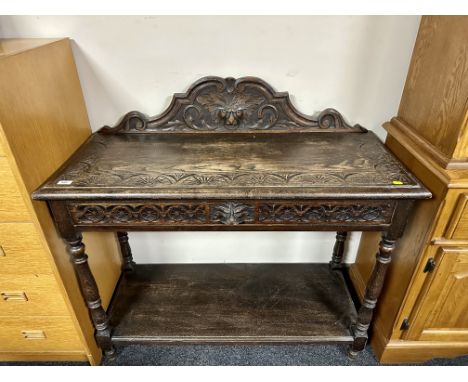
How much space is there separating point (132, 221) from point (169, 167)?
202mm

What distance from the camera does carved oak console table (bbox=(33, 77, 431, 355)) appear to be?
2.95ft

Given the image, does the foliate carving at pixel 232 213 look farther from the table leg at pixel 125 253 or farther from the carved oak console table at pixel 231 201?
the table leg at pixel 125 253

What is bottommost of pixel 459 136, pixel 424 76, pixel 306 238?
pixel 306 238

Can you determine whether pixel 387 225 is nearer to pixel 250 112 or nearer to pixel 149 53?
pixel 250 112

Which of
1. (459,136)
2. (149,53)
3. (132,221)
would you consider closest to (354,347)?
(459,136)

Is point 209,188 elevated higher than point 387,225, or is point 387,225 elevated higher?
point 209,188

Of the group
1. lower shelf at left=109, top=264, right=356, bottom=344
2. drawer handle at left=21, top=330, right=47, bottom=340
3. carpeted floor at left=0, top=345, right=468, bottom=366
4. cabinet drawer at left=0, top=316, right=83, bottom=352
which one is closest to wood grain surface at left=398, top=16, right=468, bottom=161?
lower shelf at left=109, top=264, right=356, bottom=344

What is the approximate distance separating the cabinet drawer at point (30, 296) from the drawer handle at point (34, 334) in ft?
0.32

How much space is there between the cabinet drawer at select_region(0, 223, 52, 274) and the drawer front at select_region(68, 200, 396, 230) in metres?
0.15

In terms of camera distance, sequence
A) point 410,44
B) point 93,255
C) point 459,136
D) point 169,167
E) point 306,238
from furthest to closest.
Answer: point 306,238, point 93,255, point 410,44, point 169,167, point 459,136

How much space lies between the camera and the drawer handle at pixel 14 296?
1.06 meters

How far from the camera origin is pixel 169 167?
3.28 ft

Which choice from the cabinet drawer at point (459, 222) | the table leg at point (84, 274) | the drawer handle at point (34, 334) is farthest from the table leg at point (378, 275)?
the drawer handle at point (34, 334)

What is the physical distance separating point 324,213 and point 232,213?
0.89ft
